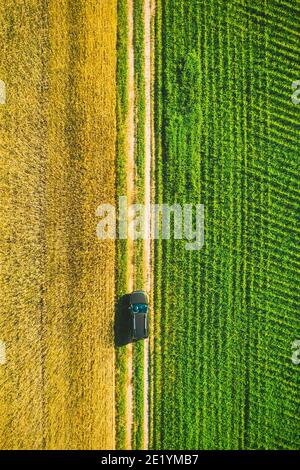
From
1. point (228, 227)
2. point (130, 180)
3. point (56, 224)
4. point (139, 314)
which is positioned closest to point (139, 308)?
point (139, 314)

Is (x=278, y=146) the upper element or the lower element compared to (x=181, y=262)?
upper

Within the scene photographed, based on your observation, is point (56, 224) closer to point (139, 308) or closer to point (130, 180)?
point (130, 180)

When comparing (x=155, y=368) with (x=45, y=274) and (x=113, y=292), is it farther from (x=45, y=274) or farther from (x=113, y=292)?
(x=45, y=274)

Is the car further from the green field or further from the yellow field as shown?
the yellow field

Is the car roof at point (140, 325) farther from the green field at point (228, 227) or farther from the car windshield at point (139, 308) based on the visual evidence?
the green field at point (228, 227)

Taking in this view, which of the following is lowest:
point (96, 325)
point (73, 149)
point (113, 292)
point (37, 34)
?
point (96, 325)
